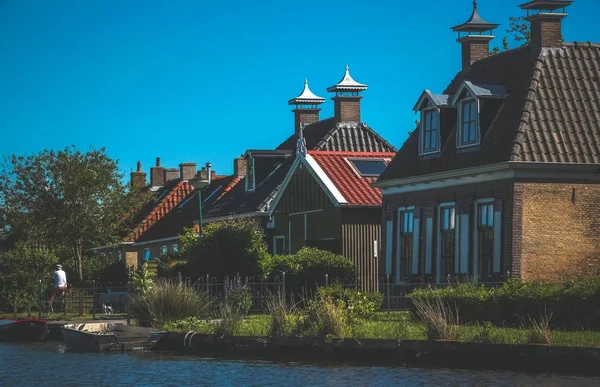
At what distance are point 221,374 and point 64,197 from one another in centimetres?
3005

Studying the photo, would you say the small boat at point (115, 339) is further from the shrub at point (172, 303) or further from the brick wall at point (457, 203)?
the brick wall at point (457, 203)

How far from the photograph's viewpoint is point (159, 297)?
31.4 meters

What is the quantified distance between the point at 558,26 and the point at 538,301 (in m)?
12.8

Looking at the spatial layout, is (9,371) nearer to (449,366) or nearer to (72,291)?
(449,366)

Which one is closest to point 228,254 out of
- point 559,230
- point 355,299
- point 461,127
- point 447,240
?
point 447,240

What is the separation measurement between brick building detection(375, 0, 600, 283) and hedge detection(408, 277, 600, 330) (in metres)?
4.57

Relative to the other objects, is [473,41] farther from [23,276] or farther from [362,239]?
[23,276]

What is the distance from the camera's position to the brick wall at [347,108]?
51.7 metres

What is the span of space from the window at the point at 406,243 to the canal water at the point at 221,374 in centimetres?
1248

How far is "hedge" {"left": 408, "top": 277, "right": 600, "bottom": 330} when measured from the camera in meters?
24.4

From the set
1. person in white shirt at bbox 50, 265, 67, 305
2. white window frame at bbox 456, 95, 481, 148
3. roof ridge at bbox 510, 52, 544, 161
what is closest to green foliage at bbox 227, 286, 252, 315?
white window frame at bbox 456, 95, 481, 148

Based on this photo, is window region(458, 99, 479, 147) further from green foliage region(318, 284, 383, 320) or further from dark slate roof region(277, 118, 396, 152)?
dark slate roof region(277, 118, 396, 152)

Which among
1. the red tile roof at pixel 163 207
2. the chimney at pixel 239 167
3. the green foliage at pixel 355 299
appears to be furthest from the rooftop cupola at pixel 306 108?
the green foliage at pixel 355 299

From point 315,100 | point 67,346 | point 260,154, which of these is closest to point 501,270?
point 67,346
